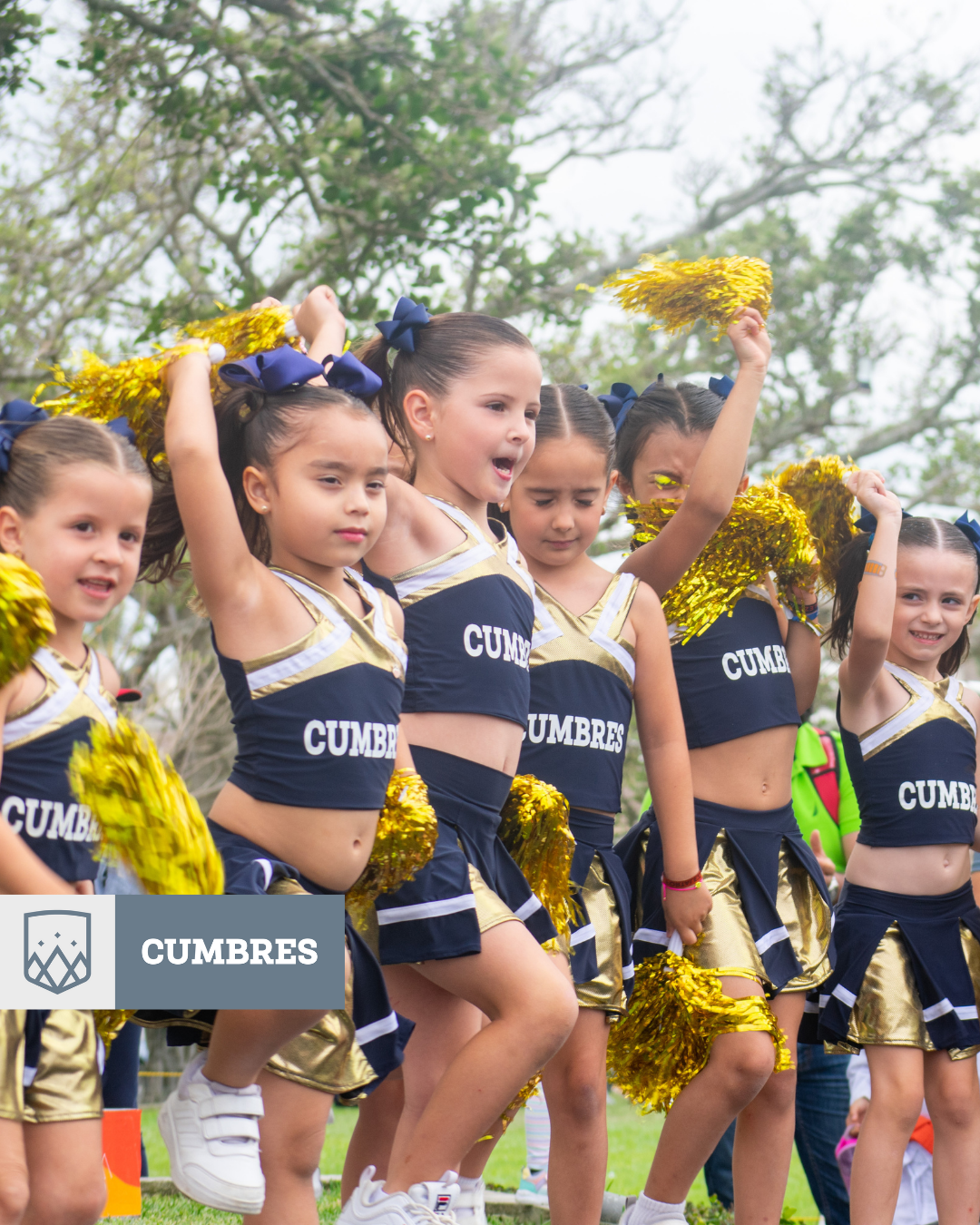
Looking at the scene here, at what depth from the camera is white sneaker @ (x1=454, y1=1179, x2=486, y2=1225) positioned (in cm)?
300

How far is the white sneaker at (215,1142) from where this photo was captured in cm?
241

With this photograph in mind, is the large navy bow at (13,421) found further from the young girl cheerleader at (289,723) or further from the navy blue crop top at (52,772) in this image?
the navy blue crop top at (52,772)

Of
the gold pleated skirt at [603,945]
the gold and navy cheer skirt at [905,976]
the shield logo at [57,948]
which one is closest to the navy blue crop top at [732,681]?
the gold pleated skirt at [603,945]

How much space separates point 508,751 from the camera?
3104 mm

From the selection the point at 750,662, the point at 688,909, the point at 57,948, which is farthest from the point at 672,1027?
the point at 57,948

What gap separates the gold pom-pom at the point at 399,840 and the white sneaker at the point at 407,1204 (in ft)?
1.85

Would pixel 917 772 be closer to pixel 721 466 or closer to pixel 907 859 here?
pixel 907 859

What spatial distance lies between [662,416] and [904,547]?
0.86 meters

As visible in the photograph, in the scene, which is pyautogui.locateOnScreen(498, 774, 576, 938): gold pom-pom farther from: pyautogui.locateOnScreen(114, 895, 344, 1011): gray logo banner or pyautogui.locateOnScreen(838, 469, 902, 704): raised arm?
pyautogui.locateOnScreen(838, 469, 902, 704): raised arm

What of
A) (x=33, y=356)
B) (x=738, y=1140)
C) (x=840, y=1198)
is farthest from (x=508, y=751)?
(x=33, y=356)

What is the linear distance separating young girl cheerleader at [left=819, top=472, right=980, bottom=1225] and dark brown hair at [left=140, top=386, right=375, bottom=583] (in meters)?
1.80

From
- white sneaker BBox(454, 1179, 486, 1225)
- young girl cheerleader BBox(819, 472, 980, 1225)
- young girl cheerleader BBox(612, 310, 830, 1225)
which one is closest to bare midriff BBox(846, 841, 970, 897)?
young girl cheerleader BBox(819, 472, 980, 1225)

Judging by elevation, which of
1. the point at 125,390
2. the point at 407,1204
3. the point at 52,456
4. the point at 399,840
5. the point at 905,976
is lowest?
the point at 407,1204

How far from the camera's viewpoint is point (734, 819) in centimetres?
382
